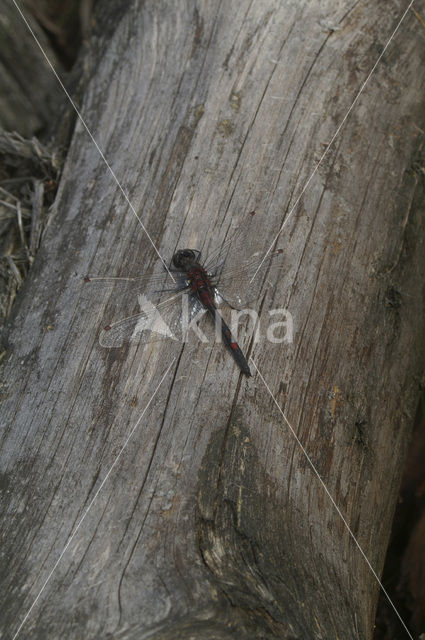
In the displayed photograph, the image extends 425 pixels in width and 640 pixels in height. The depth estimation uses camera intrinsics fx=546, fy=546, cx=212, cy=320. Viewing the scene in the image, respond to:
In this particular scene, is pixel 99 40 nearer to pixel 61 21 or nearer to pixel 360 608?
pixel 61 21

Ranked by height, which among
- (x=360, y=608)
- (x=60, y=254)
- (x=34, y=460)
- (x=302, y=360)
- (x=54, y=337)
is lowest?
(x=360, y=608)

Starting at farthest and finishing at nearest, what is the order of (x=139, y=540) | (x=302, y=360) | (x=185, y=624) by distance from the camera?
(x=302, y=360)
(x=139, y=540)
(x=185, y=624)

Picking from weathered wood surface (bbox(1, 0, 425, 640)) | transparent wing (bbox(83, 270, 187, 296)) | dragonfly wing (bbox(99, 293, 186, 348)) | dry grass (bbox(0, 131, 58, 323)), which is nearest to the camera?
weathered wood surface (bbox(1, 0, 425, 640))

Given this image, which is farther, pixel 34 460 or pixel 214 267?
pixel 214 267

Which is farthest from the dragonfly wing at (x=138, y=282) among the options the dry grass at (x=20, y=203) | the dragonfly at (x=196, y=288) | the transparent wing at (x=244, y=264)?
the dry grass at (x=20, y=203)

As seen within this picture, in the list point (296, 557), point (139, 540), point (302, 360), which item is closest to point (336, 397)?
point (302, 360)

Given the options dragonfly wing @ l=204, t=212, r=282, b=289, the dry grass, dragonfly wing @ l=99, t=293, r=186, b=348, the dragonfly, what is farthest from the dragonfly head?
the dry grass
